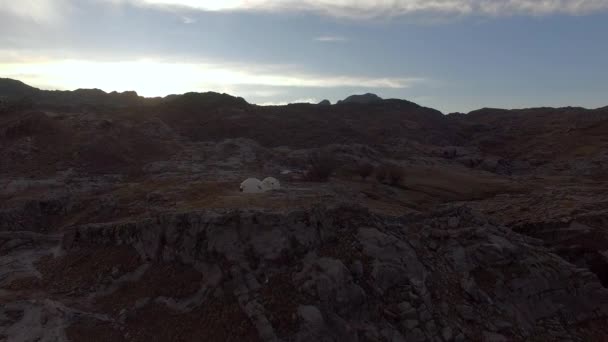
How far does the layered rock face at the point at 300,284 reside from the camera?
945 centimetres

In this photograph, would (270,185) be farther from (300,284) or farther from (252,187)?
(300,284)

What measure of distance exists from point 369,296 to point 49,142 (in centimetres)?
2266

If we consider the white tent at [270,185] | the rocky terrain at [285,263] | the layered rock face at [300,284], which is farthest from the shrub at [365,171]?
the layered rock face at [300,284]

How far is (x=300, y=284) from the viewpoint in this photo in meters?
9.72

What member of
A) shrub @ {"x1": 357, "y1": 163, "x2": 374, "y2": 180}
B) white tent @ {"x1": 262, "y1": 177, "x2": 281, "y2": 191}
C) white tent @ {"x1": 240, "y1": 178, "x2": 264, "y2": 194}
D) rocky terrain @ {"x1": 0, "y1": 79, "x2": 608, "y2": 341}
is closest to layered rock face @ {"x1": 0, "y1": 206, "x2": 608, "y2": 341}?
rocky terrain @ {"x1": 0, "y1": 79, "x2": 608, "y2": 341}

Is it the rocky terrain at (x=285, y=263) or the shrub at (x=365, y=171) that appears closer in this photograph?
the rocky terrain at (x=285, y=263)

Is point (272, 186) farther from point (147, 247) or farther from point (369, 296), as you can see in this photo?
point (369, 296)

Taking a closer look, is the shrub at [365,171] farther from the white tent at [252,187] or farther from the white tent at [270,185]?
the white tent at [252,187]

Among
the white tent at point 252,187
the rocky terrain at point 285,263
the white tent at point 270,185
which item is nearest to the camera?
the rocky terrain at point 285,263

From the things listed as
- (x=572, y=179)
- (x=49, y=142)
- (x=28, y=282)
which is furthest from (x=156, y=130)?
(x=572, y=179)

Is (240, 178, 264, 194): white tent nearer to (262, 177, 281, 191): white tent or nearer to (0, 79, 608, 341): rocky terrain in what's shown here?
(262, 177, 281, 191): white tent

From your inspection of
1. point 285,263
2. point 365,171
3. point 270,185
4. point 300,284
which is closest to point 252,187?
point 270,185

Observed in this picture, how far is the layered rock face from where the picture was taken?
9.45 meters

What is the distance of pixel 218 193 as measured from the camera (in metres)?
16.6
